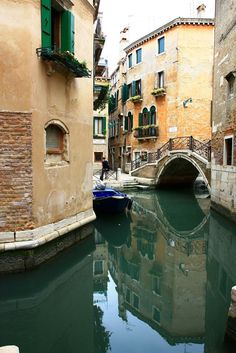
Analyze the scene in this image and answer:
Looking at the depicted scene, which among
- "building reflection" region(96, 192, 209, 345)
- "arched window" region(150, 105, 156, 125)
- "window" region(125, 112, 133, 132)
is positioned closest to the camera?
"building reflection" region(96, 192, 209, 345)

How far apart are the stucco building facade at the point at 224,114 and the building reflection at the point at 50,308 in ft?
19.6

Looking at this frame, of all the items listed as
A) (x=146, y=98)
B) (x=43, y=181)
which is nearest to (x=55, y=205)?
(x=43, y=181)

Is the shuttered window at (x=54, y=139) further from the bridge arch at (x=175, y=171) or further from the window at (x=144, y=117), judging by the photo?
the window at (x=144, y=117)

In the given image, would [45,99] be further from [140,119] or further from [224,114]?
[140,119]

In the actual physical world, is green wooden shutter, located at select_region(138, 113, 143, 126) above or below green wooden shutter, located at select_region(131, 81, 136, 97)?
below

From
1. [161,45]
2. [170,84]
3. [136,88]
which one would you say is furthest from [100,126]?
[161,45]

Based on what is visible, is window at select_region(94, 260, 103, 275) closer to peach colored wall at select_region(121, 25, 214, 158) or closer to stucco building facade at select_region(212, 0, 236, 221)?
stucco building facade at select_region(212, 0, 236, 221)

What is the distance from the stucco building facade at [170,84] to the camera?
2031 cm

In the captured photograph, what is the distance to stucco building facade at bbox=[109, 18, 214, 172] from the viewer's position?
20.3 meters

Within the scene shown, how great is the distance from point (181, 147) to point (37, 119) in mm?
14462

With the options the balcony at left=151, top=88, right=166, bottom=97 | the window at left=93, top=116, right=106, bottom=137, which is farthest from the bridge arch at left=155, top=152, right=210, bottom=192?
the window at left=93, top=116, right=106, bottom=137

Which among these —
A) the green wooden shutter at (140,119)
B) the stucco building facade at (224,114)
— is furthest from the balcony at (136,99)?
the stucco building facade at (224,114)

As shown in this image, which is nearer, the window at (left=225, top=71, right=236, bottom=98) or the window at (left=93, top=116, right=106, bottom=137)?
the window at (left=225, top=71, right=236, bottom=98)

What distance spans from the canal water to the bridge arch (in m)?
8.55
